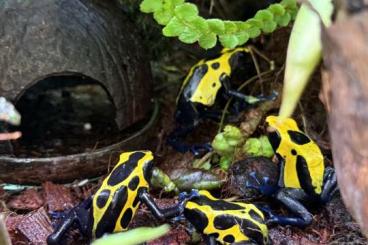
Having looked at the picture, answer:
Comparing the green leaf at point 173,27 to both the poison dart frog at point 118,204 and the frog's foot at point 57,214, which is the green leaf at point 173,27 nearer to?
the poison dart frog at point 118,204

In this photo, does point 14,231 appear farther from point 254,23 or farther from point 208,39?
point 254,23

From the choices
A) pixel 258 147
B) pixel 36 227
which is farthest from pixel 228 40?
pixel 36 227

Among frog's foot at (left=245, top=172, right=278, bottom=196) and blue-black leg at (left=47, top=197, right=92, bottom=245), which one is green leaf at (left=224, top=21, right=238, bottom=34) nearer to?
frog's foot at (left=245, top=172, right=278, bottom=196)

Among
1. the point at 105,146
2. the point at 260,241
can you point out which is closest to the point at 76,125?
the point at 105,146

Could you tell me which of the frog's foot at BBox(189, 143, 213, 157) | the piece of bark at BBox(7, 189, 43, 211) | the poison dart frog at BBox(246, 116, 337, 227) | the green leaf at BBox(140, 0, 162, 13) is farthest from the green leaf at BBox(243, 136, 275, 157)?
the piece of bark at BBox(7, 189, 43, 211)

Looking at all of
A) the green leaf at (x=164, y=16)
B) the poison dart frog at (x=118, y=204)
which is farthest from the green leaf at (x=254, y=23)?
the poison dart frog at (x=118, y=204)

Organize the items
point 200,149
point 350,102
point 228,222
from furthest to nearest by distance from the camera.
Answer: point 200,149 < point 228,222 < point 350,102
